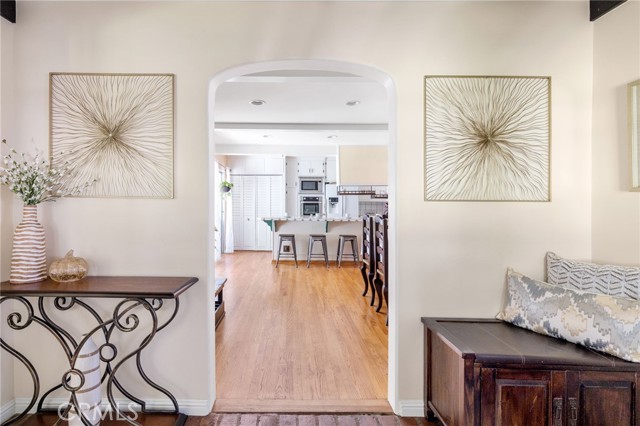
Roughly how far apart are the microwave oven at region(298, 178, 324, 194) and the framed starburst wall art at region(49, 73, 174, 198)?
646 cm

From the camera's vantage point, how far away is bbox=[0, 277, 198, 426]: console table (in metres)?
1.57

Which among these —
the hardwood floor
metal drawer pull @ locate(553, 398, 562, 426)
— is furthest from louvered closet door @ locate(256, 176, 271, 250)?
metal drawer pull @ locate(553, 398, 562, 426)

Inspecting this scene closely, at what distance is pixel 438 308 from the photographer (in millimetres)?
1910

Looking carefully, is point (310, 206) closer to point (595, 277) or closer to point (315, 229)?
point (315, 229)

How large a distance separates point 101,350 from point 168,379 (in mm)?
412

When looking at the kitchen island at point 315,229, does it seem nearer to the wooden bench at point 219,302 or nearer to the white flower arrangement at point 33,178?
the wooden bench at point 219,302

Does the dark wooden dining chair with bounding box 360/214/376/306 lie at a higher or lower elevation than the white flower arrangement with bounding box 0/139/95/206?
lower

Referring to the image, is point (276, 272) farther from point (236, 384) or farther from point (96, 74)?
point (96, 74)

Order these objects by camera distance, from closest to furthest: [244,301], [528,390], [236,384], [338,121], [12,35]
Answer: [528,390] < [12,35] < [236,384] < [244,301] < [338,121]

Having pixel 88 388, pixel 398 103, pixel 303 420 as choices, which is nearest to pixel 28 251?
pixel 88 388

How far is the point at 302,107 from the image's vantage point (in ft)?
15.1

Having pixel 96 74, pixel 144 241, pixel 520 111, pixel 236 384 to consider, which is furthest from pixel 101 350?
pixel 520 111

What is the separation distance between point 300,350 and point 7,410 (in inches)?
73.3
